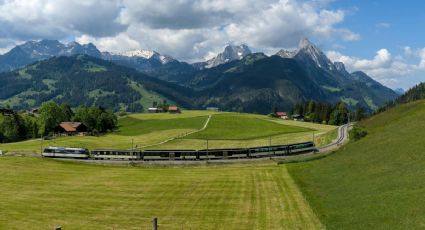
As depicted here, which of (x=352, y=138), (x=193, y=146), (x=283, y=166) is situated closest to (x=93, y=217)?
(x=283, y=166)

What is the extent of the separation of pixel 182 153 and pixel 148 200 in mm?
53698

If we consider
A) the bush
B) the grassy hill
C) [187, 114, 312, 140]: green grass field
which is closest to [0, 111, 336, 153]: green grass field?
[187, 114, 312, 140]: green grass field

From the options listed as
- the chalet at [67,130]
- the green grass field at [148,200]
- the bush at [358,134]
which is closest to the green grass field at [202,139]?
the chalet at [67,130]

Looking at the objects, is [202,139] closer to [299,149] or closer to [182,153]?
[182,153]

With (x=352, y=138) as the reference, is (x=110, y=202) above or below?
below

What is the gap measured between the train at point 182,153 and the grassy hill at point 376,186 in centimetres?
3189

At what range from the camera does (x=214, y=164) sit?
98625 mm

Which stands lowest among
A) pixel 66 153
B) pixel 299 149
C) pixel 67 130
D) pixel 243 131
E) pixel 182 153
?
pixel 66 153

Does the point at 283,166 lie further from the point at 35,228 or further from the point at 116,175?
the point at 35,228

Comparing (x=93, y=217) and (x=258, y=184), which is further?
(x=258, y=184)

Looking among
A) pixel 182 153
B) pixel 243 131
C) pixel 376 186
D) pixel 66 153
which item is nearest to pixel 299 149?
pixel 182 153

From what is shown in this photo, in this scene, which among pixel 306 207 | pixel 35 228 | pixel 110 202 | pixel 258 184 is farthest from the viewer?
pixel 258 184

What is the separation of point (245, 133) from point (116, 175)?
104m

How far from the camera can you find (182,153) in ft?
350
